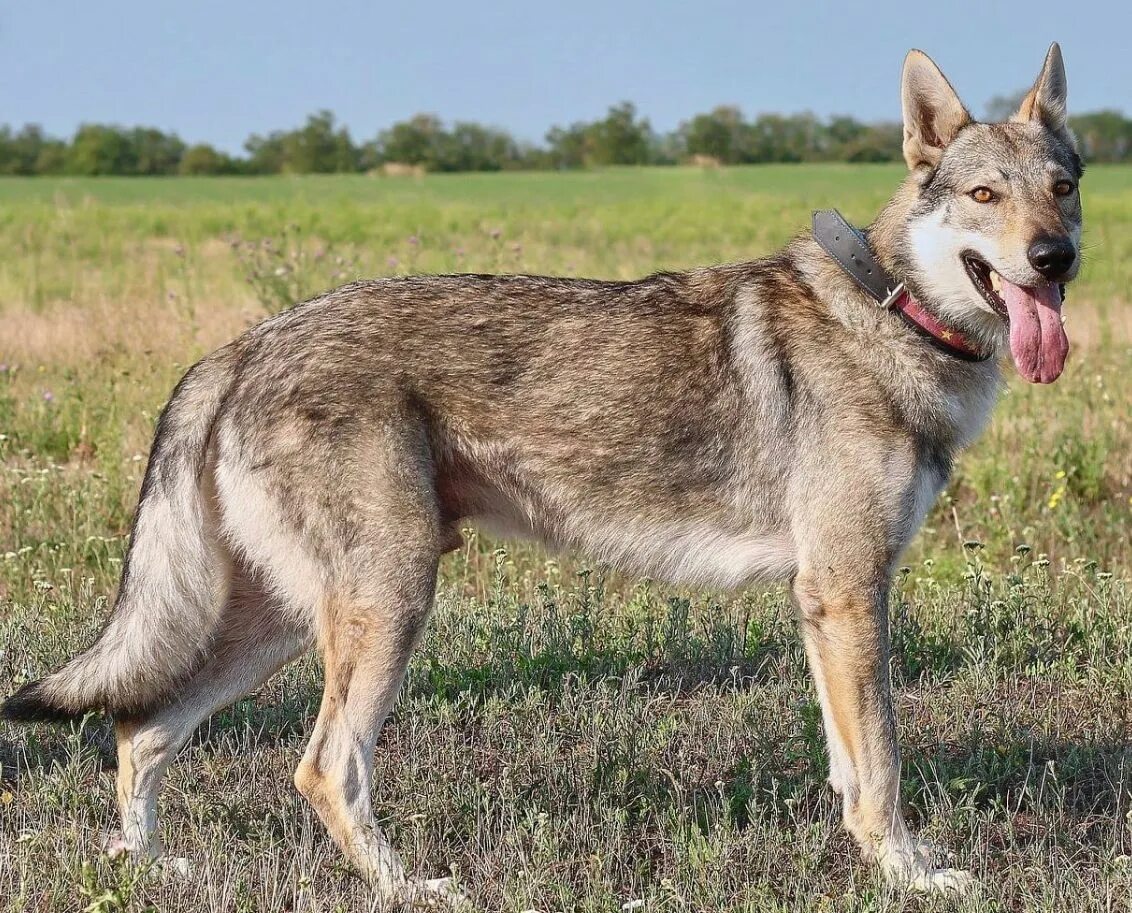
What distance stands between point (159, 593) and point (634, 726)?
1.72 m

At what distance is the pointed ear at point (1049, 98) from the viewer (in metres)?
4.26

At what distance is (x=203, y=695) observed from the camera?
157 inches

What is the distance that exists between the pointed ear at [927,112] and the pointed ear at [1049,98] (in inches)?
9.8

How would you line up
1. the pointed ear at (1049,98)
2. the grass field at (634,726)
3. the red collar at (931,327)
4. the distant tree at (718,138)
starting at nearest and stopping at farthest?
the grass field at (634,726) < the red collar at (931,327) < the pointed ear at (1049,98) < the distant tree at (718,138)

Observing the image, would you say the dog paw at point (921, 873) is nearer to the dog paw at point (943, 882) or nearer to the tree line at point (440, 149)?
the dog paw at point (943, 882)

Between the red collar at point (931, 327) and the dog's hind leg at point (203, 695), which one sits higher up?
the red collar at point (931, 327)

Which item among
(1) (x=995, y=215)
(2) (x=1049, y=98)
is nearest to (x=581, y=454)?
(1) (x=995, y=215)

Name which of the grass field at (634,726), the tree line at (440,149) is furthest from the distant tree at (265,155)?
the grass field at (634,726)

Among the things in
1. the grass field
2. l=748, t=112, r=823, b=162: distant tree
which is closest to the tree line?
l=748, t=112, r=823, b=162: distant tree

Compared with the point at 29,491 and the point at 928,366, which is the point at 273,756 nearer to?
the point at 928,366

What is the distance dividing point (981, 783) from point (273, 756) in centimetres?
237

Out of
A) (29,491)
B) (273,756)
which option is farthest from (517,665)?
(29,491)

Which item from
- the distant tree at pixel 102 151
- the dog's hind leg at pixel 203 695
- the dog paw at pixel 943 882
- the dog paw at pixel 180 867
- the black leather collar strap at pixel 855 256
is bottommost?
the dog paw at pixel 943 882

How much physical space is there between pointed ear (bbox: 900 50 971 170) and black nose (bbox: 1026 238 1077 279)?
1.70 ft
